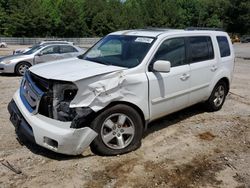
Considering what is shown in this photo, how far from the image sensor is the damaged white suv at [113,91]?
4.30m

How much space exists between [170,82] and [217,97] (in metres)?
2.09

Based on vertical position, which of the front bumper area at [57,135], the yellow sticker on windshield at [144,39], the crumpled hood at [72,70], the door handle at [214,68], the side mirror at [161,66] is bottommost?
the front bumper area at [57,135]

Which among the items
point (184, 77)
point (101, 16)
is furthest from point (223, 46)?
point (101, 16)

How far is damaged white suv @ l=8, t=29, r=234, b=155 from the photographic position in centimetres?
430

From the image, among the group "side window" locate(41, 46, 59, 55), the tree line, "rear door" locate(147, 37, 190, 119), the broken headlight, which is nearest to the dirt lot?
"rear door" locate(147, 37, 190, 119)

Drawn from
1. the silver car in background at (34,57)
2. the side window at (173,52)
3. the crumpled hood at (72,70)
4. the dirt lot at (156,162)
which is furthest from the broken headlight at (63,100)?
the silver car in background at (34,57)

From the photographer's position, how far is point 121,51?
18.1 ft

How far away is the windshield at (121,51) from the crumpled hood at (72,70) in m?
0.26

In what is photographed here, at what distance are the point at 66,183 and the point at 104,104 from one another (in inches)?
43.0

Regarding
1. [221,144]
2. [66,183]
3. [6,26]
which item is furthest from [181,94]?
[6,26]

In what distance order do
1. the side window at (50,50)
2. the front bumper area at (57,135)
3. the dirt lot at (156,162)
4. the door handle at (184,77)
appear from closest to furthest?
the dirt lot at (156,162) → the front bumper area at (57,135) → the door handle at (184,77) → the side window at (50,50)

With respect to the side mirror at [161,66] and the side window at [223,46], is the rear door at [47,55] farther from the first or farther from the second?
the side mirror at [161,66]

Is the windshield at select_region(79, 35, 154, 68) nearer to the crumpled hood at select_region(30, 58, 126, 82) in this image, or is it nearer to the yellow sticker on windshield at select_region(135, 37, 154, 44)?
the yellow sticker on windshield at select_region(135, 37, 154, 44)

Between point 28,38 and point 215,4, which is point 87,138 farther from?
point 215,4
